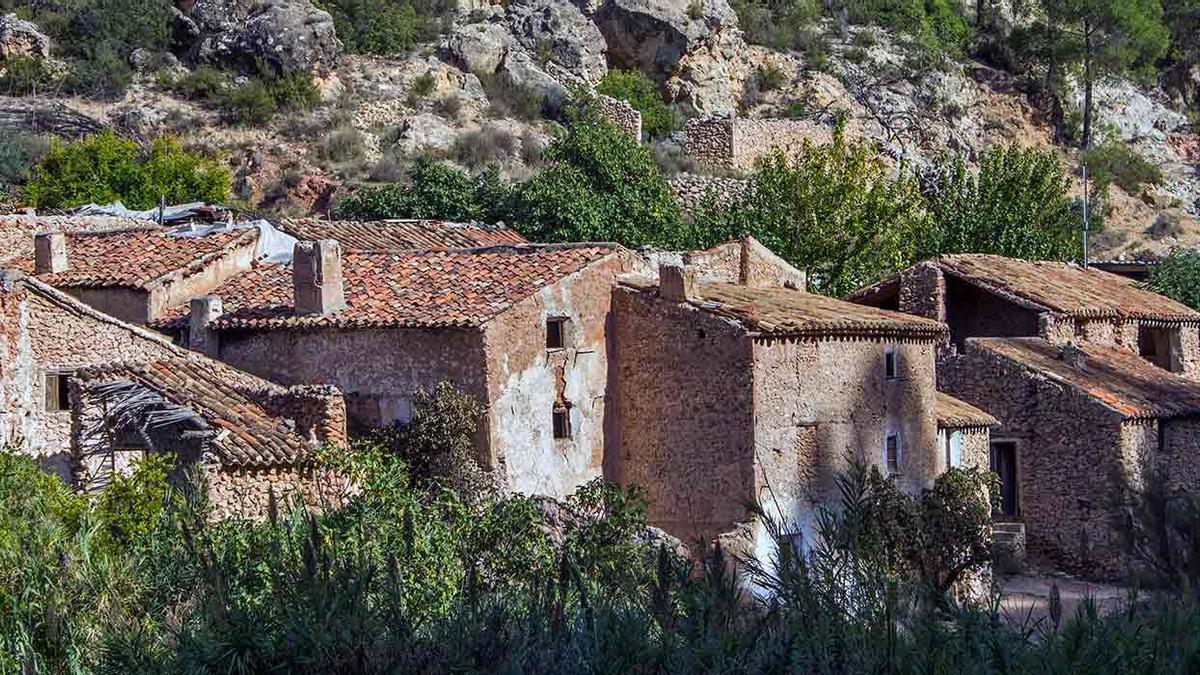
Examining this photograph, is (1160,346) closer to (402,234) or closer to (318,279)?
(402,234)

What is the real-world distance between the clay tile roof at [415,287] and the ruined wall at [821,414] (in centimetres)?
323

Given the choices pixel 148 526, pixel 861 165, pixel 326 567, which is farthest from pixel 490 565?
pixel 861 165

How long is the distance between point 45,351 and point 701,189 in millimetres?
32803

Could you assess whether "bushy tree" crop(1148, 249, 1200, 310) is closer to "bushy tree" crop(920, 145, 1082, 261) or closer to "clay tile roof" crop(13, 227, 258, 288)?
"bushy tree" crop(920, 145, 1082, 261)

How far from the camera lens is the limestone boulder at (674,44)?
67188mm

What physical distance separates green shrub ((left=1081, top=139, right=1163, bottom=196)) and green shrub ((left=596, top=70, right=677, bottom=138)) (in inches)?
609

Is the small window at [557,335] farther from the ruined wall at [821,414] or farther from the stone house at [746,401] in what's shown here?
the ruined wall at [821,414]

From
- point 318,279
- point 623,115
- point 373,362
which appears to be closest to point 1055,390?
point 373,362

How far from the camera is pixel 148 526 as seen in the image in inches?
725

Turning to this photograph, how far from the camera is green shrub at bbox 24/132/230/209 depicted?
45375 millimetres

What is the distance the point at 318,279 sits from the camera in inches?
1027

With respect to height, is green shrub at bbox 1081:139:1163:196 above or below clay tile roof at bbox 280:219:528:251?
above

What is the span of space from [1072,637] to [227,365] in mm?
16021

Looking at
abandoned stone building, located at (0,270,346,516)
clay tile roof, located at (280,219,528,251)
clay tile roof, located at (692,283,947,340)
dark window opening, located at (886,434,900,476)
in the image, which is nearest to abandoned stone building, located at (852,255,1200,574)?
clay tile roof, located at (692,283,947,340)
